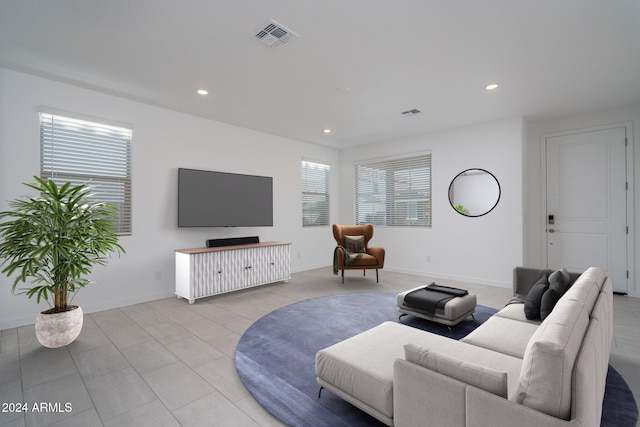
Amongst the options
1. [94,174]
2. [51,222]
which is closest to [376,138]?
[94,174]

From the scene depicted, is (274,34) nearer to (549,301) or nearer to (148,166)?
→ (148,166)

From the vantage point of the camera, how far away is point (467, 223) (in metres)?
5.12

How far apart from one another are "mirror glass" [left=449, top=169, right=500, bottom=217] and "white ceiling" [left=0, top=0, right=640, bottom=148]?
4.29ft

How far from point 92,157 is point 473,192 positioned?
6.00 m

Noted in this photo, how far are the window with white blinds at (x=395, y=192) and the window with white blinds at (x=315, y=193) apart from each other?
2.37ft

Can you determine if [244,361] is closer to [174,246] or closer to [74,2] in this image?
[174,246]

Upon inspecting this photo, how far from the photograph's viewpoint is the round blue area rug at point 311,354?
69.4 inches

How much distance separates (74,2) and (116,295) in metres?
3.15

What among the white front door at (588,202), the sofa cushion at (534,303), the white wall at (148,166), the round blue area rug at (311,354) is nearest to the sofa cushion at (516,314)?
the sofa cushion at (534,303)

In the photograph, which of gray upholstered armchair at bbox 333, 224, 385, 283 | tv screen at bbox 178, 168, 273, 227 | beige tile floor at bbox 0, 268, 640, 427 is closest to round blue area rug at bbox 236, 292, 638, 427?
beige tile floor at bbox 0, 268, 640, 427

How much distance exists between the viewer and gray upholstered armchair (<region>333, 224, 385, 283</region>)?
498cm

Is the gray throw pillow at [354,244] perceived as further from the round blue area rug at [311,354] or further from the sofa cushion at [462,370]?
the sofa cushion at [462,370]

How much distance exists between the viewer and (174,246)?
436 cm

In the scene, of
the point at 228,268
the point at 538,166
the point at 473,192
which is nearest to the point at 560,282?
the point at 538,166
